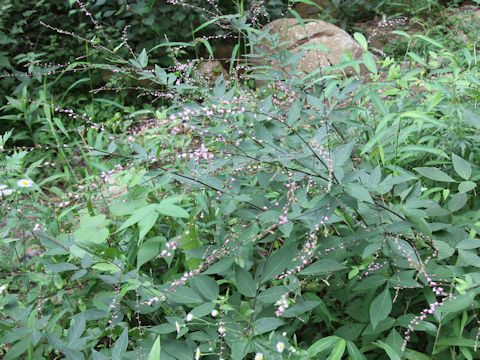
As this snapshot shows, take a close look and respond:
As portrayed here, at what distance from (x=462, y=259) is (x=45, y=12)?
4340 millimetres

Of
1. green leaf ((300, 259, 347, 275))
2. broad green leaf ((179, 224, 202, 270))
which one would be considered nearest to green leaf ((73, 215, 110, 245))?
broad green leaf ((179, 224, 202, 270))

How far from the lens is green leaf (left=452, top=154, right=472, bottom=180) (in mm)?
1632

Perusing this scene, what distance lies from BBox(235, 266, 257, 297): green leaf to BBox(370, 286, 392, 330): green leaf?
31 centimetres

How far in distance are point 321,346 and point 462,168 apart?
0.70 meters

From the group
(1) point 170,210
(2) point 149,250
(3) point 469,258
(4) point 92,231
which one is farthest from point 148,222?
(3) point 469,258

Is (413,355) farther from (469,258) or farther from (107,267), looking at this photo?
(107,267)

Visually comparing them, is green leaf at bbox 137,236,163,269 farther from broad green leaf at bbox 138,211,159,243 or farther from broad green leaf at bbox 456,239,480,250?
broad green leaf at bbox 456,239,480,250

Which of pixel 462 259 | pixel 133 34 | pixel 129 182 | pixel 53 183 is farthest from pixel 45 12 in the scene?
pixel 462 259

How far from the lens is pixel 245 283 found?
1.44m

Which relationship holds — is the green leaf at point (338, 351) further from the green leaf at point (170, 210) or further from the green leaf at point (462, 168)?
the green leaf at point (462, 168)

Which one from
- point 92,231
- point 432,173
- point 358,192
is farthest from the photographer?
point 92,231

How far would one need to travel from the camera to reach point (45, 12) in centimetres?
474

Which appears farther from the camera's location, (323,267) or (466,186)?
(466,186)

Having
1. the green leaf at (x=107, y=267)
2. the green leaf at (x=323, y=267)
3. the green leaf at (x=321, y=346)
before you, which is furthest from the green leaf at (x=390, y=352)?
the green leaf at (x=107, y=267)
